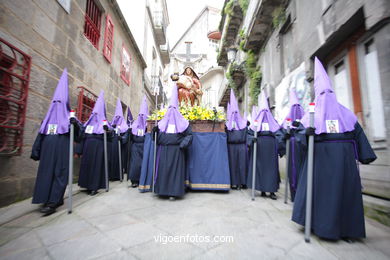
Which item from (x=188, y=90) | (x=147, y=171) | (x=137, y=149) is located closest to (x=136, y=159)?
(x=137, y=149)

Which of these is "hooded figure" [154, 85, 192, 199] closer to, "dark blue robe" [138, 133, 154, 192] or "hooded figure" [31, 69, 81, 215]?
"dark blue robe" [138, 133, 154, 192]

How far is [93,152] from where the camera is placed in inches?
186

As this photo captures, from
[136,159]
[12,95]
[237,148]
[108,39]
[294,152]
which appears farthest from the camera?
[108,39]

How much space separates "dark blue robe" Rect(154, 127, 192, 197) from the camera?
4.02 meters

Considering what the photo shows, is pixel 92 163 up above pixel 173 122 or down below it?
below

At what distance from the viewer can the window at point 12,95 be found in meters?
3.50

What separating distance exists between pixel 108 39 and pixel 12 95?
5.43 m

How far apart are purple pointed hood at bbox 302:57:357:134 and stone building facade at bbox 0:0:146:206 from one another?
5.10 meters

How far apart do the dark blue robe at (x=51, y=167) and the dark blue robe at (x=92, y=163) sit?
3.65 feet

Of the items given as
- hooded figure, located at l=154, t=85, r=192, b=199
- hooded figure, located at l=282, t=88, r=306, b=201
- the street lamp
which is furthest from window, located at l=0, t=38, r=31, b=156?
the street lamp

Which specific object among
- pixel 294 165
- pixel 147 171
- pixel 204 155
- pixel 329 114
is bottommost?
pixel 147 171

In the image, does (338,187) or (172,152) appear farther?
(172,152)

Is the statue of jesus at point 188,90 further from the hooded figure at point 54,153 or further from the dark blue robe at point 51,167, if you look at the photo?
the dark blue robe at point 51,167

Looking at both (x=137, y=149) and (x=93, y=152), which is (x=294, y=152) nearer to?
(x=137, y=149)
